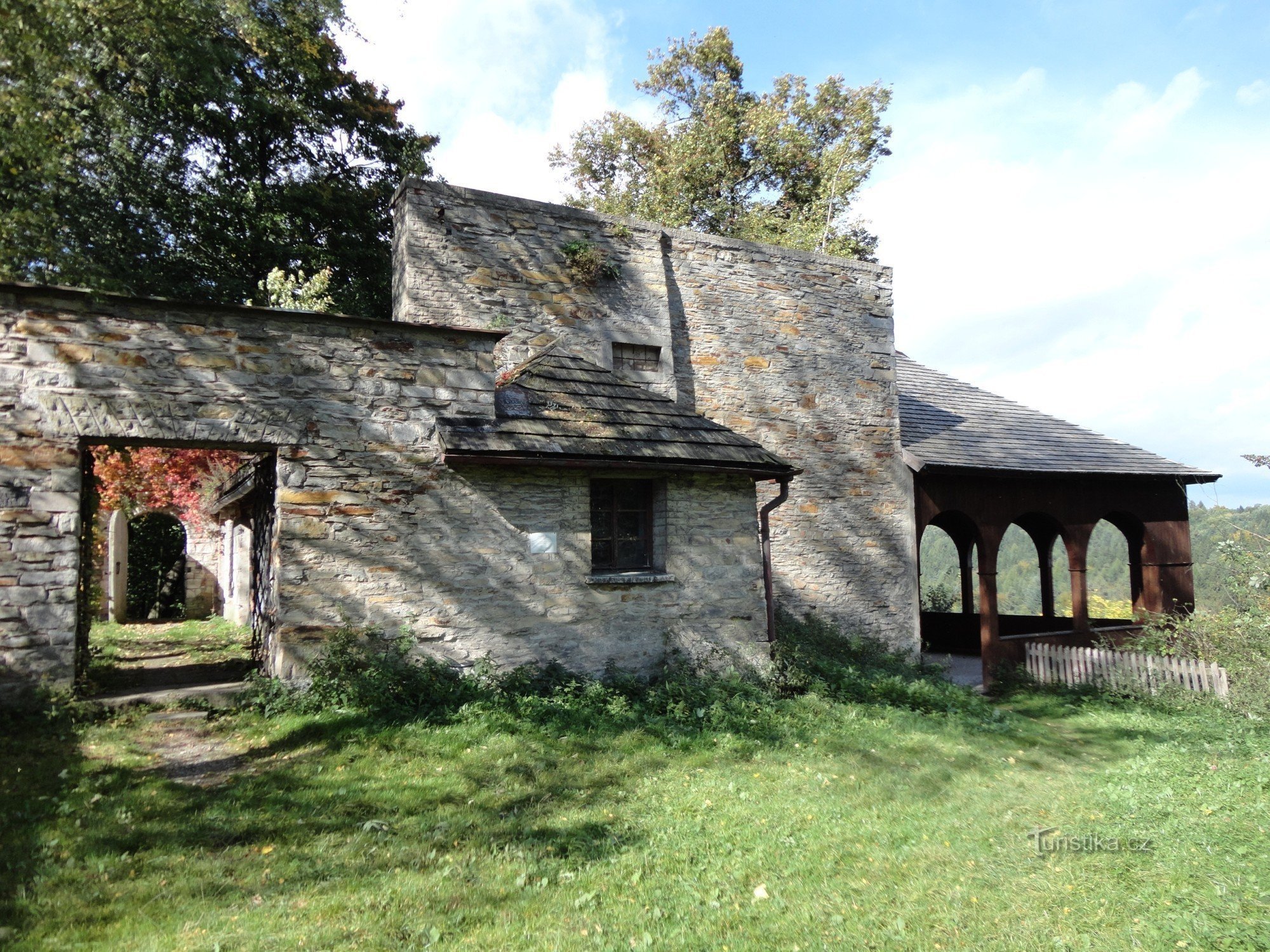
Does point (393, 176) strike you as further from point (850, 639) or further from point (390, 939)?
point (390, 939)

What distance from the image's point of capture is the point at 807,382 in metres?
11.9

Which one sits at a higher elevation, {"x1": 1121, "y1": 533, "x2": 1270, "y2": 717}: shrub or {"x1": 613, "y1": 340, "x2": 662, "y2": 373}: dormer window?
{"x1": 613, "y1": 340, "x2": 662, "y2": 373}: dormer window

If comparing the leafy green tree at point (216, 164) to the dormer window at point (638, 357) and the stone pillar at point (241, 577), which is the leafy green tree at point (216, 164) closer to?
the stone pillar at point (241, 577)

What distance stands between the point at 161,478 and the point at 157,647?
5.29m

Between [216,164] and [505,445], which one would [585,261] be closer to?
[505,445]

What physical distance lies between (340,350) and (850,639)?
8416mm

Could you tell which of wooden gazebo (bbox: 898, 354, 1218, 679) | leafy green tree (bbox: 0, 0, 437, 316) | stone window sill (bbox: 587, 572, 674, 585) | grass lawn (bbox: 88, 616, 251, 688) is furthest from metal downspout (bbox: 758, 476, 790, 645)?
leafy green tree (bbox: 0, 0, 437, 316)

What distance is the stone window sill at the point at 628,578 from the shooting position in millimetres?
7672

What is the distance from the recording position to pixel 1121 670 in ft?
36.6

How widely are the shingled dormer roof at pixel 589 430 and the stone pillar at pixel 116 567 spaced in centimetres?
1063

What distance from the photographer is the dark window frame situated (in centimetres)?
805

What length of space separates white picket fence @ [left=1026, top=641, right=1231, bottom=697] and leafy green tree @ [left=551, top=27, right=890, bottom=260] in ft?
35.3

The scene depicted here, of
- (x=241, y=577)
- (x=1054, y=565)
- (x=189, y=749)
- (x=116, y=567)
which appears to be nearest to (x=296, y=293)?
(x=241, y=577)

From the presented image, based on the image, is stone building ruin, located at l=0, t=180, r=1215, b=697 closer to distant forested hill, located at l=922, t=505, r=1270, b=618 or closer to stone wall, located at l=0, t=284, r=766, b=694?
stone wall, located at l=0, t=284, r=766, b=694
